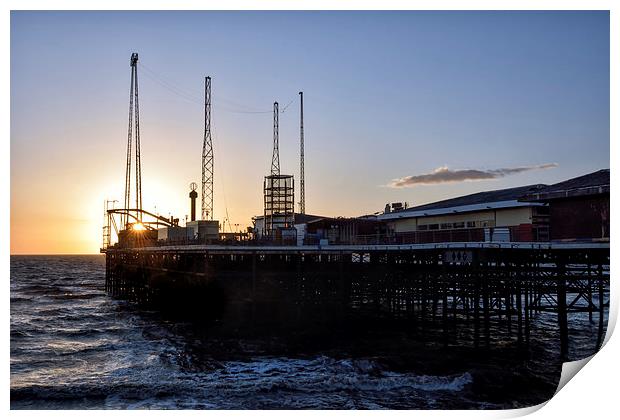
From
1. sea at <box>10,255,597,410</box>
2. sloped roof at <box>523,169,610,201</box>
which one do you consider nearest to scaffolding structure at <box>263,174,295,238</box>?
sea at <box>10,255,597,410</box>

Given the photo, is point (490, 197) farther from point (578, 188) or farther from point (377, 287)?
point (377, 287)

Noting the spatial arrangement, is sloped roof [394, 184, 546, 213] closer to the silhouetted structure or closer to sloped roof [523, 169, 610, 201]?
sloped roof [523, 169, 610, 201]

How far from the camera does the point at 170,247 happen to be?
53.1 meters

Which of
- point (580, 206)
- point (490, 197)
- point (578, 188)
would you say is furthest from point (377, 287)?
point (578, 188)

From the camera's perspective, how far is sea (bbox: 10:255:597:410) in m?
23.4

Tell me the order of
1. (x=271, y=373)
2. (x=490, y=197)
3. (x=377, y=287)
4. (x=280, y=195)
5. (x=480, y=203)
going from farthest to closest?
(x=280, y=195)
(x=377, y=287)
(x=490, y=197)
(x=480, y=203)
(x=271, y=373)

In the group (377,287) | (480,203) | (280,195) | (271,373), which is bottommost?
(271,373)

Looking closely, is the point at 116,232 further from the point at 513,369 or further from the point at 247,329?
the point at 513,369

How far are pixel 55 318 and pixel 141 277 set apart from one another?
1539 centimetres

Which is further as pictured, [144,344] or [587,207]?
[144,344]

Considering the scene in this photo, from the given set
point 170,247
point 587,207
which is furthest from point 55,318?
point 587,207

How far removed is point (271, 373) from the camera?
27188 mm
